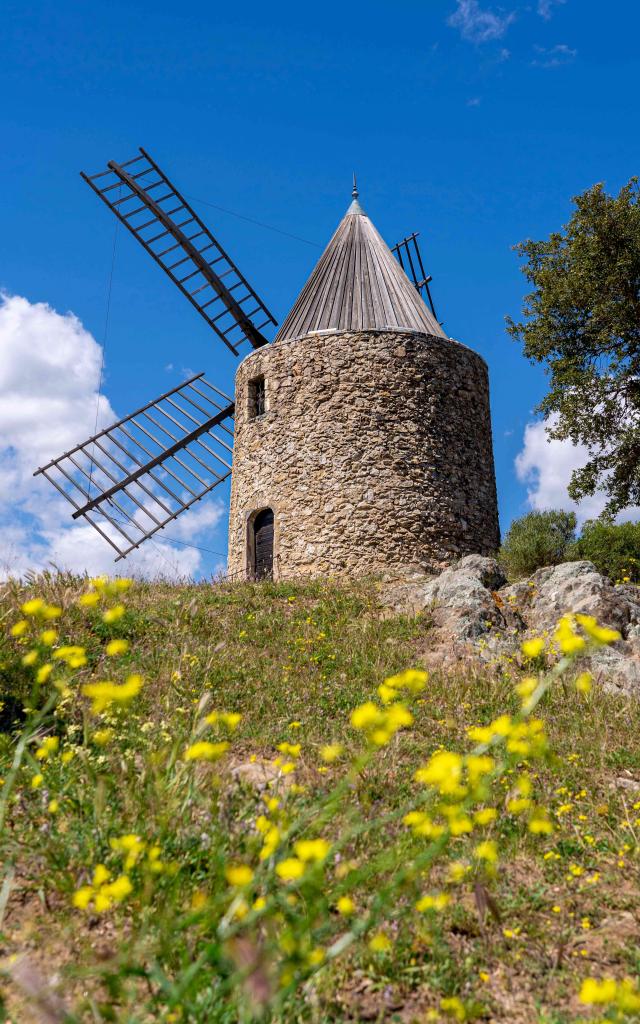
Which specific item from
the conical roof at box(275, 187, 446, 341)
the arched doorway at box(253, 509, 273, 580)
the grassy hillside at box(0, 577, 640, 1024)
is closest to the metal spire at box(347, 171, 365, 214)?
the conical roof at box(275, 187, 446, 341)

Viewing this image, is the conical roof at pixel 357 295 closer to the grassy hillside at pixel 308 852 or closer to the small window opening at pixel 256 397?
the small window opening at pixel 256 397

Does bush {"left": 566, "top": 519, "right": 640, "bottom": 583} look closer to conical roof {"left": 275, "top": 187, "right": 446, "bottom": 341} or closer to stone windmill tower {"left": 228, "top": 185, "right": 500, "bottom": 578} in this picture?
stone windmill tower {"left": 228, "top": 185, "right": 500, "bottom": 578}

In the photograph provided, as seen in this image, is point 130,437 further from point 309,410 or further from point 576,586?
point 576,586

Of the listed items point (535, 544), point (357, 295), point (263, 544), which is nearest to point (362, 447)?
point (263, 544)

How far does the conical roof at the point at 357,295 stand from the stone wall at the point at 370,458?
802 millimetres

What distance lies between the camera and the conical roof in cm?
1534

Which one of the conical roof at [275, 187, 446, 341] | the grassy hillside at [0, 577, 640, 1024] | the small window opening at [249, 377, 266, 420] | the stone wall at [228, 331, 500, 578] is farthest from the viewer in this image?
the small window opening at [249, 377, 266, 420]

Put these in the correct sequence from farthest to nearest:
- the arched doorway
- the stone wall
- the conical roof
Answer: the conical roof, the arched doorway, the stone wall

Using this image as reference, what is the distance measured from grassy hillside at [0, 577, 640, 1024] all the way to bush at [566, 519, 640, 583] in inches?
406

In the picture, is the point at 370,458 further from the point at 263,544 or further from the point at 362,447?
the point at 263,544

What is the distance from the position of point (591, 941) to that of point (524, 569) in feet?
48.5

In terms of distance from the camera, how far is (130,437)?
1936cm

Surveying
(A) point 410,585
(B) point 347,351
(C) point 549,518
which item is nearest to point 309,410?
(B) point 347,351

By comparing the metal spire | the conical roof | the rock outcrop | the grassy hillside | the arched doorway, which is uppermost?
the metal spire
